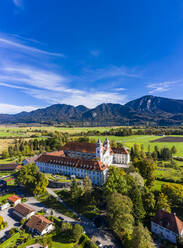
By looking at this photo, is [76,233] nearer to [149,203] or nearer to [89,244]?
[89,244]

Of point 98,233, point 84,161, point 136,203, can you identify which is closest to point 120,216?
point 98,233

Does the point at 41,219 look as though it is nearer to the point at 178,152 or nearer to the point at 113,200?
the point at 113,200

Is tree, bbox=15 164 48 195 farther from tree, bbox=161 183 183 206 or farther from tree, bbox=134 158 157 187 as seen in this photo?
tree, bbox=161 183 183 206

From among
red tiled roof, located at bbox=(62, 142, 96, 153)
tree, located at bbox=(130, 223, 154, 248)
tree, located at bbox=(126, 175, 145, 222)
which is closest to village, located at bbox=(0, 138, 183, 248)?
tree, located at bbox=(126, 175, 145, 222)

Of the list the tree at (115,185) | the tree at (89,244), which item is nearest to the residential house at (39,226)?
the tree at (89,244)

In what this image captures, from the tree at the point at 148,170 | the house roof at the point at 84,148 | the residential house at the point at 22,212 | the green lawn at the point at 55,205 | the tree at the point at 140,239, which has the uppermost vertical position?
the house roof at the point at 84,148

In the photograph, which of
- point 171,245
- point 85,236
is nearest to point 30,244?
point 85,236

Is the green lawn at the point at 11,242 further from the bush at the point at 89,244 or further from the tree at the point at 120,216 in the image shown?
the tree at the point at 120,216
